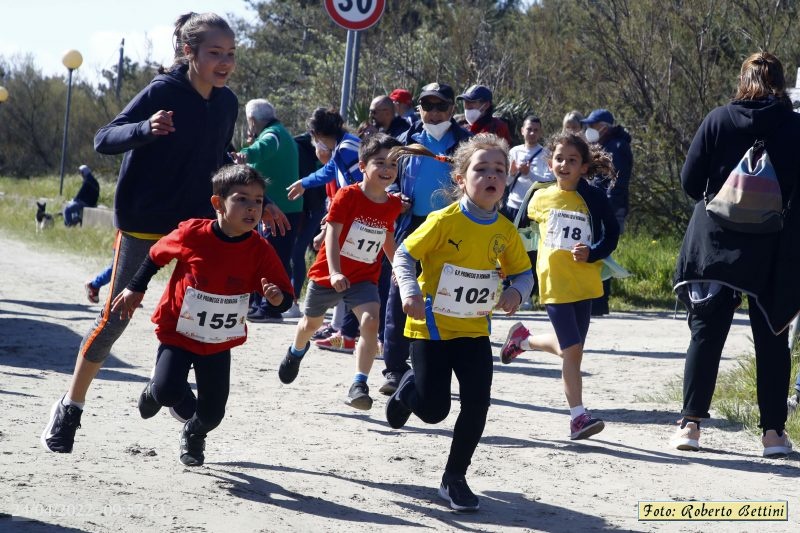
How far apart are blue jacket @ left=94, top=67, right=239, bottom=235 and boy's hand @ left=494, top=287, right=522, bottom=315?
142 cm

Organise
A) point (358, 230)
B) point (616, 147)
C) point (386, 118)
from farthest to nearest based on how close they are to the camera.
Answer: point (616, 147), point (386, 118), point (358, 230)

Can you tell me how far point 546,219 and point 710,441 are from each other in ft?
4.81

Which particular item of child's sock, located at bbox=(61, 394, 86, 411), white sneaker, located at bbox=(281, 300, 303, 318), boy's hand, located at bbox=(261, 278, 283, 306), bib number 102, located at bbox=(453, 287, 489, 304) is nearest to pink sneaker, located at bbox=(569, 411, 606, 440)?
bib number 102, located at bbox=(453, 287, 489, 304)

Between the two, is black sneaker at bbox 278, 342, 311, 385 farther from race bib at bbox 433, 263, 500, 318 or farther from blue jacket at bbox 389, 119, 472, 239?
race bib at bbox 433, 263, 500, 318

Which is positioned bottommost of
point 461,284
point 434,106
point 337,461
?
point 337,461

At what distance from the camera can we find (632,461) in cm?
600

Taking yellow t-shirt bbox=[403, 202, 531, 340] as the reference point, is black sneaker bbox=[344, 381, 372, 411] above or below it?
below

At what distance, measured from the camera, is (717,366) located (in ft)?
20.6

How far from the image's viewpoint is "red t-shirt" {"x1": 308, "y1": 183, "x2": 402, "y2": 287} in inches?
287

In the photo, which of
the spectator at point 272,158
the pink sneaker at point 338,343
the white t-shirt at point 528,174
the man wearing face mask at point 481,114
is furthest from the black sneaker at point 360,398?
the white t-shirt at point 528,174

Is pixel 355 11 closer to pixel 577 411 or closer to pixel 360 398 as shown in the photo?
pixel 360 398

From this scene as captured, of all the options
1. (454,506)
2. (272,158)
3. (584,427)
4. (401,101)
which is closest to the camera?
(454,506)

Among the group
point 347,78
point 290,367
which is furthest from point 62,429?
point 347,78

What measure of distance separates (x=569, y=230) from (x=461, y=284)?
60.3 inches
